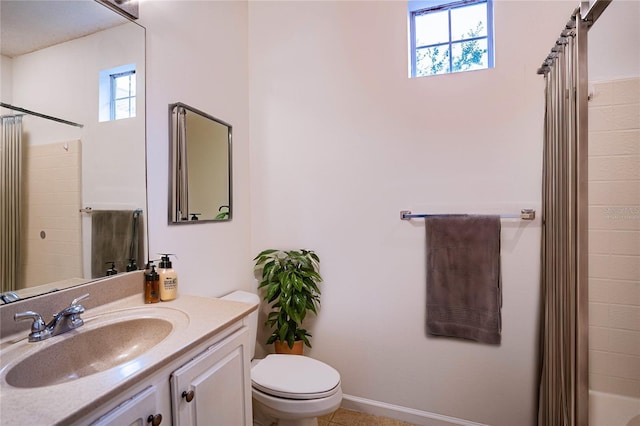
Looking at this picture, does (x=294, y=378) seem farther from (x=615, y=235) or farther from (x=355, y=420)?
(x=615, y=235)

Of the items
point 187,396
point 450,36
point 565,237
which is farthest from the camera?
point 450,36

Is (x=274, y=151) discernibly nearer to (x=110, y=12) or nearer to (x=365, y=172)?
(x=365, y=172)

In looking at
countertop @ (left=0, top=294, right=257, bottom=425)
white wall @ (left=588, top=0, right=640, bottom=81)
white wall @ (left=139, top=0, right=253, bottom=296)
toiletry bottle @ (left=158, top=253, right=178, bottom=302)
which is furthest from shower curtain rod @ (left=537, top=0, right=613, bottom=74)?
toiletry bottle @ (left=158, top=253, right=178, bottom=302)

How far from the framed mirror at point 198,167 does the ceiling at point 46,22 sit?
0.40 metres

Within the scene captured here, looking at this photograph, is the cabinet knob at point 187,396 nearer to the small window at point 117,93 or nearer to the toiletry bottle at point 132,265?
the toiletry bottle at point 132,265

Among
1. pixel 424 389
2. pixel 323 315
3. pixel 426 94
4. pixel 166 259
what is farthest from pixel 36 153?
pixel 424 389

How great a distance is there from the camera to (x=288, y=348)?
1896mm

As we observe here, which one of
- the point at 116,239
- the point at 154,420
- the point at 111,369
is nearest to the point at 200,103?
the point at 116,239

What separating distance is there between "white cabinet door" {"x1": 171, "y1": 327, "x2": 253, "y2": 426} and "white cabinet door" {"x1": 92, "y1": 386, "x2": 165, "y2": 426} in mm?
61

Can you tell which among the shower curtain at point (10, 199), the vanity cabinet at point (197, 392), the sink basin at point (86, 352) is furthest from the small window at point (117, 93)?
the vanity cabinet at point (197, 392)

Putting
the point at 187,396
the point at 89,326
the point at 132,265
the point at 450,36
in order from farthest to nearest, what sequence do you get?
the point at 450,36 < the point at 132,265 < the point at 89,326 < the point at 187,396

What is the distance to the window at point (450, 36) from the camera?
1.74 metres

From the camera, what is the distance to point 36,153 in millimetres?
1000

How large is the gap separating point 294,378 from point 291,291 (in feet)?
1.60
